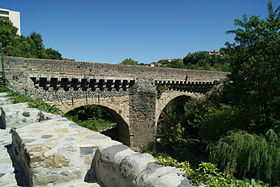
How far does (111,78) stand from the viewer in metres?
9.34

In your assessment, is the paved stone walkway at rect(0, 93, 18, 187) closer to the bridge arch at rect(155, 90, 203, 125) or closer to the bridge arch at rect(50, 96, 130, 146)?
the bridge arch at rect(50, 96, 130, 146)

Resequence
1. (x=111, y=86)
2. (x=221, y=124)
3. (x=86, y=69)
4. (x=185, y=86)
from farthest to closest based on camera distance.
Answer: (x=185, y=86), (x=111, y=86), (x=221, y=124), (x=86, y=69)

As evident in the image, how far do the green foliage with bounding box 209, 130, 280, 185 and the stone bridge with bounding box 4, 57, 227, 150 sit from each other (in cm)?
532

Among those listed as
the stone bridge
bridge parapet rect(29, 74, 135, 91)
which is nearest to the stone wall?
the stone bridge

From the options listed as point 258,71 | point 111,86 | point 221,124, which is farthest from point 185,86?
point 258,71

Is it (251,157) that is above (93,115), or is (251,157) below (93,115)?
above

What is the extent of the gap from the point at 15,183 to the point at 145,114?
8.80m

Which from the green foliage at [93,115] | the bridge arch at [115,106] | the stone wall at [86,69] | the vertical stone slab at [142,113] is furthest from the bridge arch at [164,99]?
the green foliage at [93,115]

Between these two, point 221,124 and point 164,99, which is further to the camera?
point 164,99

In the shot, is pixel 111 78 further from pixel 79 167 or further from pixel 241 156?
pixel 79 167

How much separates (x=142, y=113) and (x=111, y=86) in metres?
2.42

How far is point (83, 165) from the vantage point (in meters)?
2.04

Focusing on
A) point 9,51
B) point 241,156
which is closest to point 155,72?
point 241,156

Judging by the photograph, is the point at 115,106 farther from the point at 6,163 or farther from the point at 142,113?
the point at 6,163
